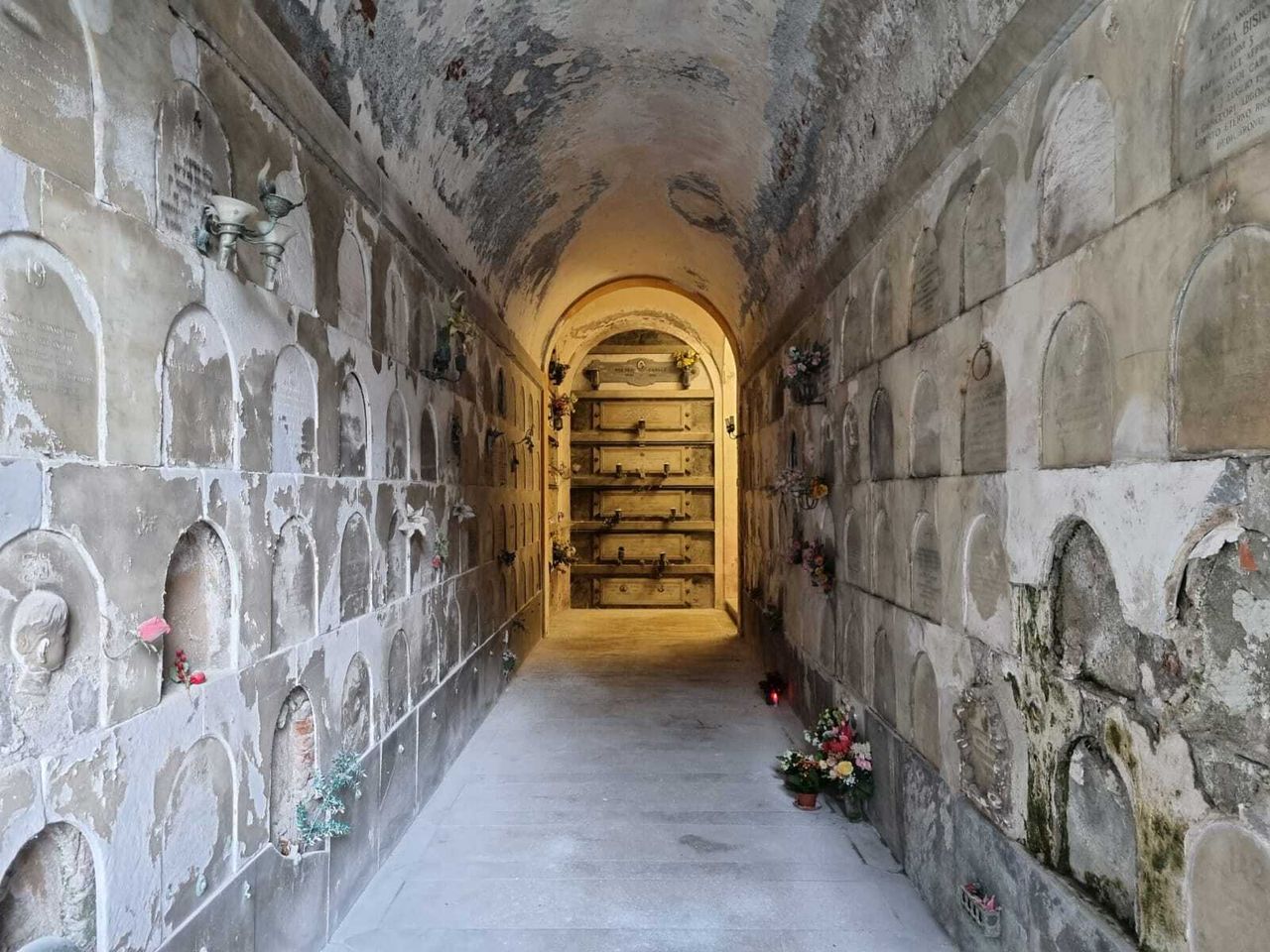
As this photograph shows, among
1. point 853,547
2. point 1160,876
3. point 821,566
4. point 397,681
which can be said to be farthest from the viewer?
point 821,566

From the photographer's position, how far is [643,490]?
11992 mm

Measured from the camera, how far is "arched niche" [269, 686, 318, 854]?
96.3 inches

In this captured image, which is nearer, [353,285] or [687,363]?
[353,285]

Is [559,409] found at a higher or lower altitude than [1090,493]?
higher

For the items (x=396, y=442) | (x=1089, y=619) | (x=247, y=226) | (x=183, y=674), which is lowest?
(x=183, y=674)

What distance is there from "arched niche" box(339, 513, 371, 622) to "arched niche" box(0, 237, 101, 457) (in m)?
1.47

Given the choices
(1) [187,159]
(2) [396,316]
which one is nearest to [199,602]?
(1) [187,159]

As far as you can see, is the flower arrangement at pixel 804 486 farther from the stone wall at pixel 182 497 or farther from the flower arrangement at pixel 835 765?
the stone wall at pixel 182 497

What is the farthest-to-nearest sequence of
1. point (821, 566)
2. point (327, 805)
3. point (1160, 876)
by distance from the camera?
point (821, 566) → point (327, 805) → point (1160, 876)

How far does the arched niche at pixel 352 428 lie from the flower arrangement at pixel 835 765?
2570 millimetres

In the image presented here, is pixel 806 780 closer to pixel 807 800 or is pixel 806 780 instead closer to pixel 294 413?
pixel 807 800

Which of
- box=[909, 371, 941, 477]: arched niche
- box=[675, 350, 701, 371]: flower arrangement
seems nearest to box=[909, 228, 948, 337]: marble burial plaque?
box=[909, 371, 941, 477]: arched niche

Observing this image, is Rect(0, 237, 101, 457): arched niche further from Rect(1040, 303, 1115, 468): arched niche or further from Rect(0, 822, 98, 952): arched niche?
Rect(1040, 303, 1115, 468): arched niche

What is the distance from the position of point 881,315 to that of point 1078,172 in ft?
5.49
